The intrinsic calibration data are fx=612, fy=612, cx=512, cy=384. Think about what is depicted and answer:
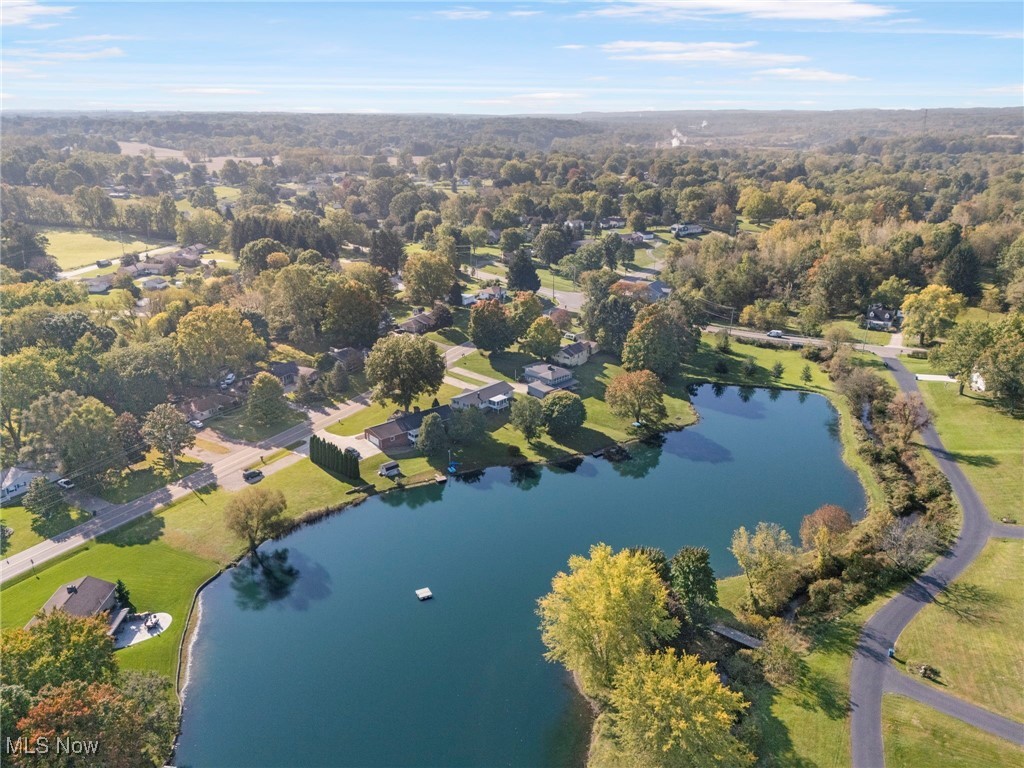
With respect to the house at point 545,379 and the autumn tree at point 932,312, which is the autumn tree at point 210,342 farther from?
the autumn tree at point 932,312

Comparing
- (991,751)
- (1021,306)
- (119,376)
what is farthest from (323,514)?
(1021,306)

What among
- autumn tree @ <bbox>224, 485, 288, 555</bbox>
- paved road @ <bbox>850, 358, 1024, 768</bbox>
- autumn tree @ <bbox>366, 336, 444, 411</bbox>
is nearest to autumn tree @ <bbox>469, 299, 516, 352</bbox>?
autumn tree @ <bbox>366, 336, 444, 411</bbox>

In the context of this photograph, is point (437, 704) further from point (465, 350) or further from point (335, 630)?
point (465, 350)

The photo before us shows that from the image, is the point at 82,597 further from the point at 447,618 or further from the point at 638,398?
the point at 638,398

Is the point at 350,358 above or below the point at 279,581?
above

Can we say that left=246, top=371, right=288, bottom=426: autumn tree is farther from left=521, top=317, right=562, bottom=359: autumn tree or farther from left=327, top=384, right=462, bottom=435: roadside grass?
left=521, top=317, right=562, bottom=359: autumn tree

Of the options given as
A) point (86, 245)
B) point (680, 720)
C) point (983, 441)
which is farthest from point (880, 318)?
point (86, 245)

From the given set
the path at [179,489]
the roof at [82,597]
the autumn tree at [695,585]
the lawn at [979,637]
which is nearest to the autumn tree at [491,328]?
the path at [179,489]
